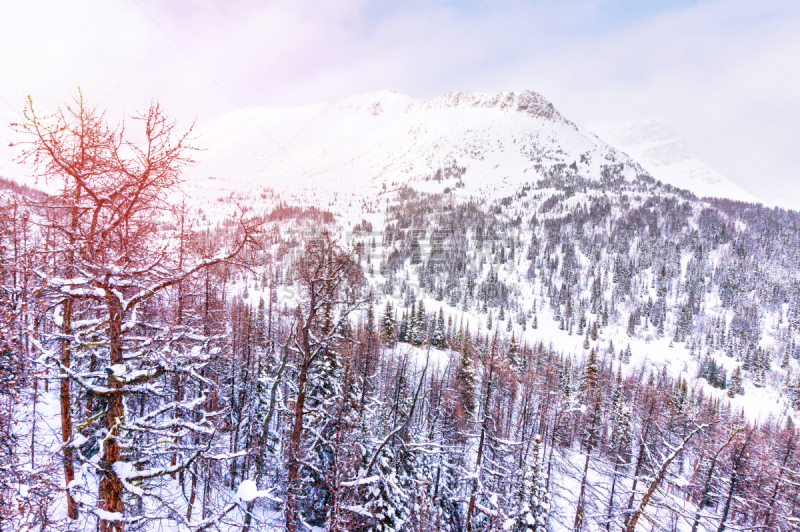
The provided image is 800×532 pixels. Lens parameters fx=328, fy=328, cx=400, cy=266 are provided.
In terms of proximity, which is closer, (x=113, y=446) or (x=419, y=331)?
(x=113, y=446)

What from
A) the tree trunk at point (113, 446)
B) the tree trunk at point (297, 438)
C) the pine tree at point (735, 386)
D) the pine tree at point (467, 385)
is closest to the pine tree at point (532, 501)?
the pine tree at point (467, 385)

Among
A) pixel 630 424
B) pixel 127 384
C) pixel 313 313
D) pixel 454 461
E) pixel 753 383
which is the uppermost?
pixel 313 313

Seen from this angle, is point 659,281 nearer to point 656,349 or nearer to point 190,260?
point 656,349

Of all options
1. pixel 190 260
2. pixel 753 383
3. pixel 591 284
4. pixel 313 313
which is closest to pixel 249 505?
pixel 313 313

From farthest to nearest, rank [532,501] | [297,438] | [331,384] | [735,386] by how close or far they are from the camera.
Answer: [735,386], [532,501], [331,384], [297,438]

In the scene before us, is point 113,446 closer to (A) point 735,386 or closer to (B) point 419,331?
(B) point 419,331

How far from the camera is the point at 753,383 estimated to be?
107000 mm

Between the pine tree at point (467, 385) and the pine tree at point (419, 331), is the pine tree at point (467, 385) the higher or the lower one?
the higher one

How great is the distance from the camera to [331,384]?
58.7ft

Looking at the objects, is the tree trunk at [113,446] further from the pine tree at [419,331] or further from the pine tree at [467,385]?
the pine tree at [419,331]

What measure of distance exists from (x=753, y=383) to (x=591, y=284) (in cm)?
7092

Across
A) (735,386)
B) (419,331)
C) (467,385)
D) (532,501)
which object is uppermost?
(532,501)

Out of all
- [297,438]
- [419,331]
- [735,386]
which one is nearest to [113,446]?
[297,438]

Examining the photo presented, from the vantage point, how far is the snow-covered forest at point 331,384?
18.5ft
